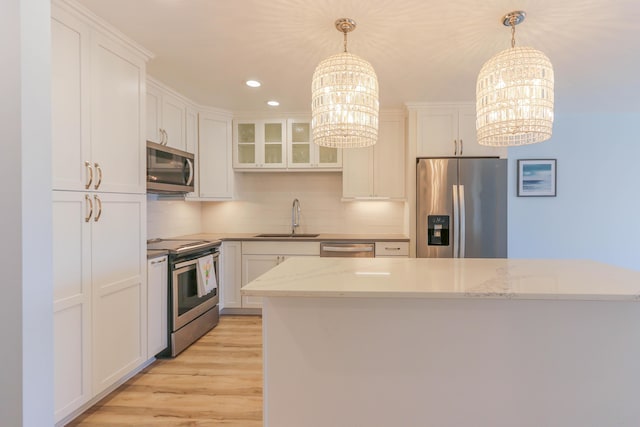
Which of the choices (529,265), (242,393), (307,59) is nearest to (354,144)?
(307,59)

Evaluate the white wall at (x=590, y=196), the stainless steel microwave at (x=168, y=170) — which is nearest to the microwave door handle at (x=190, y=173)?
the stainless steel microwave at (x=168, y=170)

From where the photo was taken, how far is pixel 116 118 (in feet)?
7.12

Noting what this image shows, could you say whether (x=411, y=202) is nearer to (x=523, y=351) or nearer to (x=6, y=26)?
(x=523, y=351)

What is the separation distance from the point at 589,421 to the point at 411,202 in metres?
2.37

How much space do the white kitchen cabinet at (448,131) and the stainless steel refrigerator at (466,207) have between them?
18cm

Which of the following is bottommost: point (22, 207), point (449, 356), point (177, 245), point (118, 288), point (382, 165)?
point (449, 356)

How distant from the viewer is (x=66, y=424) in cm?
192

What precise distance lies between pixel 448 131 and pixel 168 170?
2843 mm

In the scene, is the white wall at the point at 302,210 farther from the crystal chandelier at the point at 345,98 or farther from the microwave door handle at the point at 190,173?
the crystal chandelier at the point at 345,98

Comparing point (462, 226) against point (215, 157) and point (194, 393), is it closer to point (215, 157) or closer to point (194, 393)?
point (194, 393)

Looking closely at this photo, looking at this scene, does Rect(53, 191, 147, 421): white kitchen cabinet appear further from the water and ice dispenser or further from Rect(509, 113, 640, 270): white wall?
Rect(509, 113, 640, 270): white wall

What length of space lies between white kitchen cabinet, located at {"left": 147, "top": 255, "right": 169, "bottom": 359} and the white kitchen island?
1503 mm

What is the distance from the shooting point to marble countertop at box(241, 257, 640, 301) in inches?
51.5

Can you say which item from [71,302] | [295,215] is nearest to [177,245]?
[71,302]
